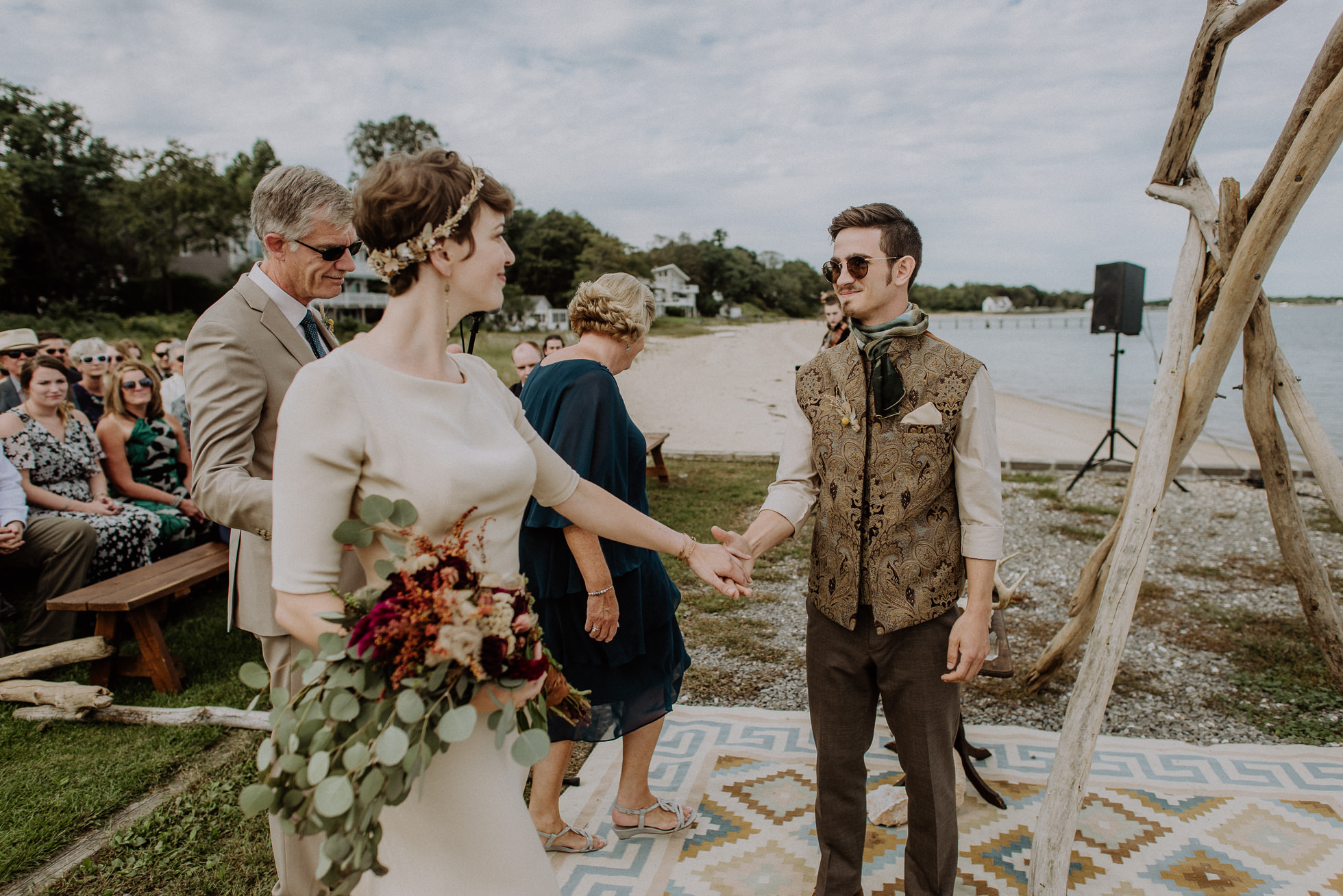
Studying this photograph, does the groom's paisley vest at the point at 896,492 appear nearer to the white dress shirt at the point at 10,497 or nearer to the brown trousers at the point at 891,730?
the brown trousers at the point at 891,730

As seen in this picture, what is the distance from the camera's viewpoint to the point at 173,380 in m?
8.62

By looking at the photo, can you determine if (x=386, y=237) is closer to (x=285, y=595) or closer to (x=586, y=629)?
(x=285, y=595)

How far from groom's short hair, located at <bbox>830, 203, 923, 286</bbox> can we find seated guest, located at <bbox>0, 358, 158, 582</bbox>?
5693 mm

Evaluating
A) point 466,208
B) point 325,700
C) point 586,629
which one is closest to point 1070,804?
point 586,629

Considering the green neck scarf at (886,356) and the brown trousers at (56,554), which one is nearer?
the green neck scarf at (886,356)

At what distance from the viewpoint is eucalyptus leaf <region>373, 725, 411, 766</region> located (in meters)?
1.31

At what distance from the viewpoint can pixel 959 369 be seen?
8.04ft

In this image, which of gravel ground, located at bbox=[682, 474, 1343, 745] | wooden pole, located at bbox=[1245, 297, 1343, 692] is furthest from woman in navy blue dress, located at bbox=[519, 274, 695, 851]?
wooden pole, located at bbox=[1245, 297, 1343, 692]

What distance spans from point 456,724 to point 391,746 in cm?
11

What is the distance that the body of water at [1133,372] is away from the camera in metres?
19.1

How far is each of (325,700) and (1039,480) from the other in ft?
34.3

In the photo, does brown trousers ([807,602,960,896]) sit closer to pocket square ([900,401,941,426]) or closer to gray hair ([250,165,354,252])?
pocket square ([900,401,941,426])

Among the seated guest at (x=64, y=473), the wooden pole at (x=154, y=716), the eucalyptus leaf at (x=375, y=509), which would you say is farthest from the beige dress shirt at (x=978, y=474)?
the seated guest at (x=64, y=473)

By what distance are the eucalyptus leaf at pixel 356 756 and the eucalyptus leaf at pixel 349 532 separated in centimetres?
39
